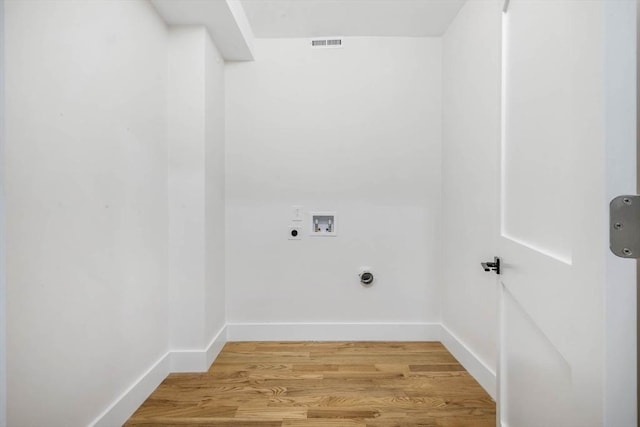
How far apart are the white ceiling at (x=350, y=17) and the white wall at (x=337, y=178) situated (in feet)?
0.36

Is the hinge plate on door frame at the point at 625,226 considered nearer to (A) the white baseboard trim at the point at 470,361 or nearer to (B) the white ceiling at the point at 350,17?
(A) the white baseboard trim at the point at 470,361

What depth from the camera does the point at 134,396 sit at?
191 centimetres

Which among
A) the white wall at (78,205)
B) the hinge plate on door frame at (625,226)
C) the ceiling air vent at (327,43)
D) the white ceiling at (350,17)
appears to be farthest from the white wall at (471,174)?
the white wall at (78,205)

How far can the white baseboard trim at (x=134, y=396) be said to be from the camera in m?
1.68

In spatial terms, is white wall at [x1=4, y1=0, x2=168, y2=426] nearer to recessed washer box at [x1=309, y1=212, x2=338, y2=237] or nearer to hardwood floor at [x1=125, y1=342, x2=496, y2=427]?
hardwood floor at [x1=125, y1=342, x2=496, y2=427]

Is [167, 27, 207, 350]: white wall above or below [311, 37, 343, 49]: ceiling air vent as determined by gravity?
below

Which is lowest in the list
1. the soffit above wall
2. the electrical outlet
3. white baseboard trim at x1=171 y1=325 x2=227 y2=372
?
white baseboard trim at x1=171 y1=325 x2=227 y2=372


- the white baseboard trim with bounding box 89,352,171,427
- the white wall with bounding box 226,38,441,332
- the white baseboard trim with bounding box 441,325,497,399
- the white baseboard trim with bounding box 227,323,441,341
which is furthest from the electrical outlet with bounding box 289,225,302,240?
the white baseboard trim with bounding box 441,325,497,399

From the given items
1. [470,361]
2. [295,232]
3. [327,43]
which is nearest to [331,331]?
[295,232]

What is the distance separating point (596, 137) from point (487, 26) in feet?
5.71

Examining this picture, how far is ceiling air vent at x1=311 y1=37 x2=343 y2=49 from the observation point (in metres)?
2.89

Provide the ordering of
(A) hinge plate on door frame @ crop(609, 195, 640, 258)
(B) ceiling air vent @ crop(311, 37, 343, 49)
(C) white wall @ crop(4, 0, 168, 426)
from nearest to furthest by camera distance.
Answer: (A) hinge plate on door frame @ crop(609, 195, 640, 258), (C) white wall @ crop(4, 0, 168, 426), (B) ceiling air vent @ crop(311, 37, 343, 49)

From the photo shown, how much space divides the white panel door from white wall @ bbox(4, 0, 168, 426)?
1.49 meters

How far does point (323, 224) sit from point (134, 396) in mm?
1632
